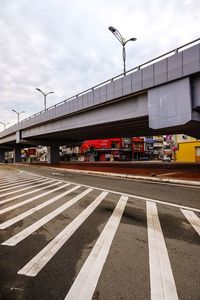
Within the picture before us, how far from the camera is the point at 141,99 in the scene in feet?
63.2

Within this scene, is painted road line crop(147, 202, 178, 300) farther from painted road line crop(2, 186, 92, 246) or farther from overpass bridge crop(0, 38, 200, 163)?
overpass bridge crop(0, 38, 200, 163)

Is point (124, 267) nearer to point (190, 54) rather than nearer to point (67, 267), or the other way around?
point (67, 267)

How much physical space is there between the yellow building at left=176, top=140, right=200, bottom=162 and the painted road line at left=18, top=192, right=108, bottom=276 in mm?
48166

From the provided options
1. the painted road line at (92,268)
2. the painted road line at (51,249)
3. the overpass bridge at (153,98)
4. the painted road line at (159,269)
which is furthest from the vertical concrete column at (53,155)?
the painted road line at (159,269)

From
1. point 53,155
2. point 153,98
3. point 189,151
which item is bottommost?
point 53,155

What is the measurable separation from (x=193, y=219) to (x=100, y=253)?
3518 millimetres

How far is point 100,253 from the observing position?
4395mm

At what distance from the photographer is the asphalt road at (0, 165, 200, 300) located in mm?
3215

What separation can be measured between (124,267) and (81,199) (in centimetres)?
644

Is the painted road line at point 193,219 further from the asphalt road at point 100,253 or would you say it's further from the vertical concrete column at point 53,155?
the vertical concrete column at point 53,155

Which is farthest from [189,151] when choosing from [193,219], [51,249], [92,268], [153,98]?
[92,268]

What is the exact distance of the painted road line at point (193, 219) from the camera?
601 cm

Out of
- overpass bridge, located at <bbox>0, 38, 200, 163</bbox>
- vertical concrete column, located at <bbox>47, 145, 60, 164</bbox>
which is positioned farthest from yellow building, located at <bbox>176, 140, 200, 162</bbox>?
overpass bridge, located at <bbox>0, 38, 200, 163</bbox>

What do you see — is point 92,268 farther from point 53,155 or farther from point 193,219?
point 53,155
